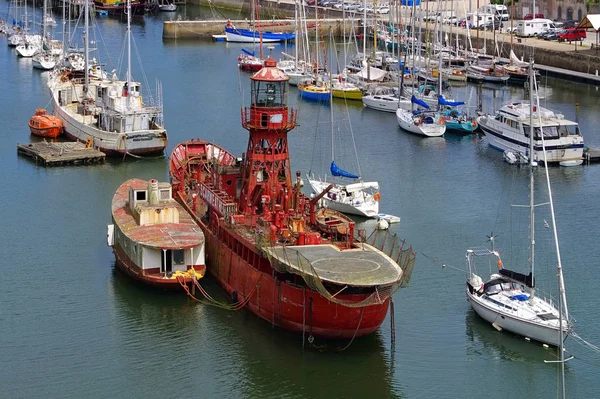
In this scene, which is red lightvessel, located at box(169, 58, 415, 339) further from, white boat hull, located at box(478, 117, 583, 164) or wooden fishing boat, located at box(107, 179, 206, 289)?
white boat hull, located at box(478, 117, 583, 164)

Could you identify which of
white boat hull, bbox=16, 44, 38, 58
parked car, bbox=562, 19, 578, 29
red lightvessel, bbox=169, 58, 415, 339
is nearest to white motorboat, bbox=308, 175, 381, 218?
red lightvessel, bbox=169, 58, 415, 339

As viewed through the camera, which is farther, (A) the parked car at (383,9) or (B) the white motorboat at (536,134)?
(A) the parked car at (383,9)

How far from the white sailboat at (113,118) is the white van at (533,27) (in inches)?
2124

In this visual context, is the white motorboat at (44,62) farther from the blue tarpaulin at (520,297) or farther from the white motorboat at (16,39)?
the blue tarpaulin at (520,297)

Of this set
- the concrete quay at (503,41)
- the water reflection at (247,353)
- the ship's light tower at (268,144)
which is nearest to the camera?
the water reflection at (247,353)

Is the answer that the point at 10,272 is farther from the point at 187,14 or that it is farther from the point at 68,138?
the point at 187,14

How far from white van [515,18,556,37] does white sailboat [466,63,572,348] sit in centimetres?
7970

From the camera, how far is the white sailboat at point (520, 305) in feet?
141

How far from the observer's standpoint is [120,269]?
169 ft

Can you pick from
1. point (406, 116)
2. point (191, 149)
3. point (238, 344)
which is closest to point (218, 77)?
point (406, 116)

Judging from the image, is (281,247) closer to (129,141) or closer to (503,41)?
(129,141)

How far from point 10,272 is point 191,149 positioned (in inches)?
464

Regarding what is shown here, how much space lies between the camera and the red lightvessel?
4162cm

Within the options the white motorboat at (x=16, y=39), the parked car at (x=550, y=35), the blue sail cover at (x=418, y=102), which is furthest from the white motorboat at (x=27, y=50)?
the parked car at (x=550, y=35)
